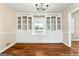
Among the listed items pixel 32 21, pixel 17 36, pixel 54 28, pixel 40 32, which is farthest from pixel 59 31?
pixel 17 36

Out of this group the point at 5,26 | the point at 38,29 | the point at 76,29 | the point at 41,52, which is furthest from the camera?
the point at 76,29

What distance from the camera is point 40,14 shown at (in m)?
10.2

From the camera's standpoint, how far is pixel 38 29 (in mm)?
10266

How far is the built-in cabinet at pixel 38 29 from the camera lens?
10219 mm

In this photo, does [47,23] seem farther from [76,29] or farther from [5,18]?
[5,18]

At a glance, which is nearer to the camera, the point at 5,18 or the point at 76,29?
the point at 5,18

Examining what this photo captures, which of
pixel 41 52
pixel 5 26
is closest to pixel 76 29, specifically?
pixel 41 52

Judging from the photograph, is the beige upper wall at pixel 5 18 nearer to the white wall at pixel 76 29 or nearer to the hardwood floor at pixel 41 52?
the hardwood floor at pixel 41 52

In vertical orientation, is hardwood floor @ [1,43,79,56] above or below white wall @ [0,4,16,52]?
Result: below

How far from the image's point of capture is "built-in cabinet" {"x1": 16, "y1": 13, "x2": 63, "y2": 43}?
10.2 metres

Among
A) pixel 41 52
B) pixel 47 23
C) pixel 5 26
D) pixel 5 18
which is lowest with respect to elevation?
pixel 41 52

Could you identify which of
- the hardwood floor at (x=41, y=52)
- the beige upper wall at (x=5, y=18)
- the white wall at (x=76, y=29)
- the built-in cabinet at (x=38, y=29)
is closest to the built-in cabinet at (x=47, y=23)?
the built-in cabinet at (x=38, y=29)

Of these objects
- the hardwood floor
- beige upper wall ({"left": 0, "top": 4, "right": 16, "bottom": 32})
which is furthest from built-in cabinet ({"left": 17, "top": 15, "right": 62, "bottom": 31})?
the hardwood floor

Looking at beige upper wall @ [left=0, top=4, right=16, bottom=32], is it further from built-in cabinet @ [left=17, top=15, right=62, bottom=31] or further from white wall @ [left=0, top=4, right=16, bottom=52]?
built-in cabinet @ [left=17, top=15, right=62, bottom=31]
